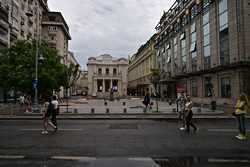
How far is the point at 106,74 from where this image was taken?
11625cm

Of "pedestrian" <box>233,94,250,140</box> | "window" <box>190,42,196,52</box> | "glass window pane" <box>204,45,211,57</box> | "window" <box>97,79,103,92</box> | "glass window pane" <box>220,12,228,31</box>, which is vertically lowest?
"pedestrian" <box>233,94,250,140</box>

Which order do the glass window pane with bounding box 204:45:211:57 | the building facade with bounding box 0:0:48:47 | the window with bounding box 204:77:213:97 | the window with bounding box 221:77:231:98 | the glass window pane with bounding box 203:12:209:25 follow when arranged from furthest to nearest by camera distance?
the building facade with bounding box 0:0:48:47
the glass window pane with bounding box 203:12:209:25
the glass window pane with bounding box 204:45:211:57
the window with bounding box 204:77:213:97
the window with bounding box 221:77:231:98

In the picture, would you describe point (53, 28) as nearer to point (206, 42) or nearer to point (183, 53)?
point (183, 53)

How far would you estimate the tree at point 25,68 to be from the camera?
27875 millimetres

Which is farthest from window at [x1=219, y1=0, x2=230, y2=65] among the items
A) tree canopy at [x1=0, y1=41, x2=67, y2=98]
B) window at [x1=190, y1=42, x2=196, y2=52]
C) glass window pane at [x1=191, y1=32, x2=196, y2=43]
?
tree canopy at [x1=0, y1=41, x2=67, y2=98]

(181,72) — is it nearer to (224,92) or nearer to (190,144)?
(224,92)

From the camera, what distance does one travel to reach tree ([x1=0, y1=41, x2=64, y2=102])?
27875 mm

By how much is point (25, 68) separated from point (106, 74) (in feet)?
287

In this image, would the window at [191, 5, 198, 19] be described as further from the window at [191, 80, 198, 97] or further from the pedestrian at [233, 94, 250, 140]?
the pedestrian at [233, 94, 250, 140]

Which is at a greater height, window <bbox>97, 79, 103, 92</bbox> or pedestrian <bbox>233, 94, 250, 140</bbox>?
window <bbox>97, 79, 103, 92</bbox>

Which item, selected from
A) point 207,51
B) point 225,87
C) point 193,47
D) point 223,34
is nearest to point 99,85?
point 193,47

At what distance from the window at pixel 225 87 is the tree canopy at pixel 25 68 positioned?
839 inches

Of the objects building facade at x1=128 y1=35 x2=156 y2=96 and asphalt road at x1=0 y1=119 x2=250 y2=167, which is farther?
building facade at x1=128 y1=35 x2=156 y2=96

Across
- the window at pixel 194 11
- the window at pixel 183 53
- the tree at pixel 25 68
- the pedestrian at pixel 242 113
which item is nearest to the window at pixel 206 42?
the window at pixel 194 11
